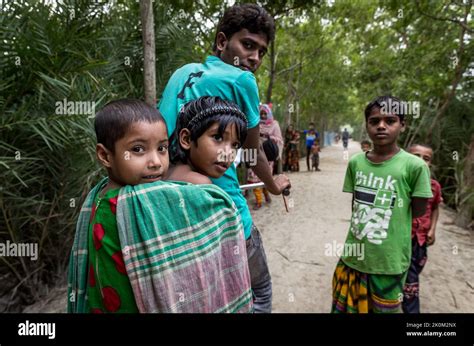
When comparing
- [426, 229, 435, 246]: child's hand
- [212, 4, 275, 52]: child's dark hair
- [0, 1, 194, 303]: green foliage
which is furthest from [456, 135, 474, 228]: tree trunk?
[0, 1, 194, 303]: green foliage

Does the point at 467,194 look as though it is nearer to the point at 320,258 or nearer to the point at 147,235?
the point at 320,258

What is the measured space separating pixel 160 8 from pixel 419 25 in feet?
15.0

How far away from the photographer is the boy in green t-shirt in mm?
1654

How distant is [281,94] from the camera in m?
17.7

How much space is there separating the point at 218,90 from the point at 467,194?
489 cm

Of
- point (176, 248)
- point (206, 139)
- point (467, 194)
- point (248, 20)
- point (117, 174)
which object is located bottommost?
point (467, 194)

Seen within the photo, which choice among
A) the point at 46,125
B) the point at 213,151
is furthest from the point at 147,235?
the point at 46,125

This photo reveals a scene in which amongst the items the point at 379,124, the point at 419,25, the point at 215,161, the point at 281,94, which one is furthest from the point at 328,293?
the point at 281,94

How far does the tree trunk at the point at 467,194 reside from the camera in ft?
14.4

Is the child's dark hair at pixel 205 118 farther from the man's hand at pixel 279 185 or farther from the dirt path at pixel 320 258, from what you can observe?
the dirt path at pixel 320 258

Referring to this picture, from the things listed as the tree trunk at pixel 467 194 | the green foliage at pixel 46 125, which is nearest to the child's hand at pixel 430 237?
the green foliage at pixel 46 125

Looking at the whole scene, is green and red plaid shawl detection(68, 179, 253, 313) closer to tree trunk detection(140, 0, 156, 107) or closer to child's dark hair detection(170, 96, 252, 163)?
child's dark hair detection(170, 96, 252, 163)

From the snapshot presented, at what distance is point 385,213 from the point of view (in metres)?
1.68
